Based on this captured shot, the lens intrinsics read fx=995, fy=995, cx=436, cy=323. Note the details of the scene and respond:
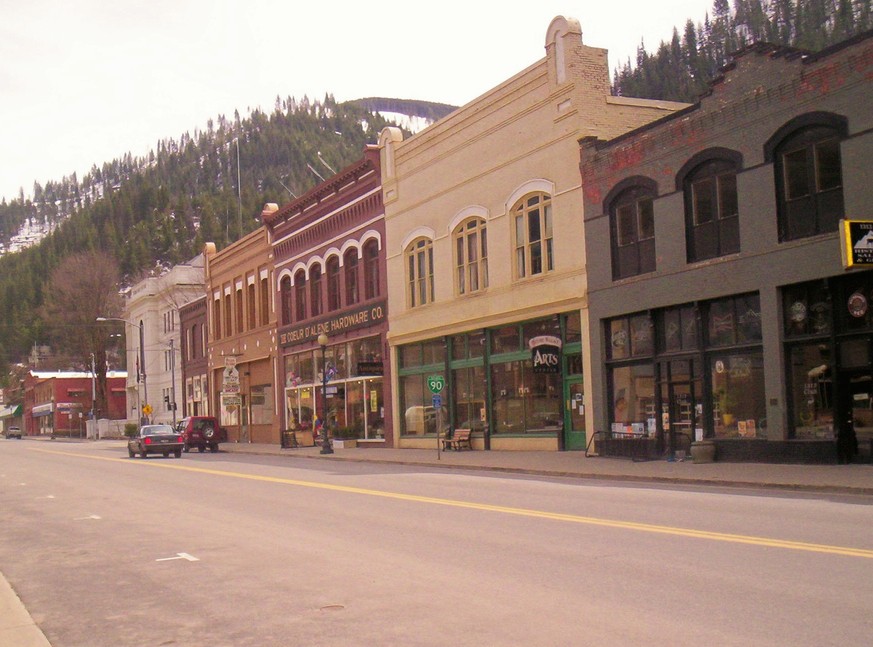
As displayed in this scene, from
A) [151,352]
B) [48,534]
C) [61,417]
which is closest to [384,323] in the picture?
[48,534]

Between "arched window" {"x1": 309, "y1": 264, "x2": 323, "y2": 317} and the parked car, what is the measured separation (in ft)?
33.1

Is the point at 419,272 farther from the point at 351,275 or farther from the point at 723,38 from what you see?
the point at 723,38

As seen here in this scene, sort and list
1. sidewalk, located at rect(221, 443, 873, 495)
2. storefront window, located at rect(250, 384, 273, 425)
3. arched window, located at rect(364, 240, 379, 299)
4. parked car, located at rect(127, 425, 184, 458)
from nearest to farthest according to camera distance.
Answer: sidewalk, located at rect(221, 443, 873, 495)
parked car, located at rect(127, 425, 184, 458)
arched window, located at rect(364, 240, 379, 299)
storefront window, located at rect(250, 384, 273, 425)

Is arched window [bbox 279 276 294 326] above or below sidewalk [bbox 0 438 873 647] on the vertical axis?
above

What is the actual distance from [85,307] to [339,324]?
5542 cm

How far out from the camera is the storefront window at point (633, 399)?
27.2 metres

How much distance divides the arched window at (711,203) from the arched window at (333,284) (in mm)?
23933

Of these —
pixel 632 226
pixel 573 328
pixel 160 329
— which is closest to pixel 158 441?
pixel 573 328

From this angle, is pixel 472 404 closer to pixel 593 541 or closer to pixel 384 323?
pixel 384 323

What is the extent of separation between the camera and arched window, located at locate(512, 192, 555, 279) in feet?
104

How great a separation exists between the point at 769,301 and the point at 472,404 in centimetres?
1487

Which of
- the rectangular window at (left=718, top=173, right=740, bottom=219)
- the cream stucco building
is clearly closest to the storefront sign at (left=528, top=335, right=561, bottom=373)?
the cream stucco building

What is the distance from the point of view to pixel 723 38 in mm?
153750

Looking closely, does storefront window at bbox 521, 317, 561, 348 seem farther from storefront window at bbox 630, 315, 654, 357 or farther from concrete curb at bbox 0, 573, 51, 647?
concrete curb at bbox 0, 573, 51, 647
